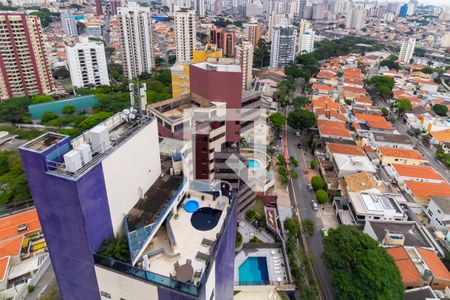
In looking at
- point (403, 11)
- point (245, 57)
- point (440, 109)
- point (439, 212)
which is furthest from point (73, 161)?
point (403, 11)

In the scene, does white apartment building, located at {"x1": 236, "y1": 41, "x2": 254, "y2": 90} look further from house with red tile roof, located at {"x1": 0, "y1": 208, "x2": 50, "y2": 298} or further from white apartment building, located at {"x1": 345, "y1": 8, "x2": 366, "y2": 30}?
white apartment building, located at {"x1": 345, "y1": 8, "x2": 366, "y2": 30}

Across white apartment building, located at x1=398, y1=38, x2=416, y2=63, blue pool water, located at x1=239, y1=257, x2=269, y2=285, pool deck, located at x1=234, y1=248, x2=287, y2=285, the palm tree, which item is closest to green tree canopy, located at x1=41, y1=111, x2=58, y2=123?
pool deck, located at x1=234, y1=248, x2=287, y2=285

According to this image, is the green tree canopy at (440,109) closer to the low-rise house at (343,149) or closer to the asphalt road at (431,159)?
the asphalt road at (431,159)

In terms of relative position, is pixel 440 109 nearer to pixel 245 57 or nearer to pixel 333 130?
pixel 333 130

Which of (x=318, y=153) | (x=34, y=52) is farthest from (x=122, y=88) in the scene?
(x=318, y=153)

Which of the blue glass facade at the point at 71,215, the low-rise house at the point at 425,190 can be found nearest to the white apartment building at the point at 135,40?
the low-rise house at the point at 425,190

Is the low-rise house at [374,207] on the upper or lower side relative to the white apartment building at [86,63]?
lower
